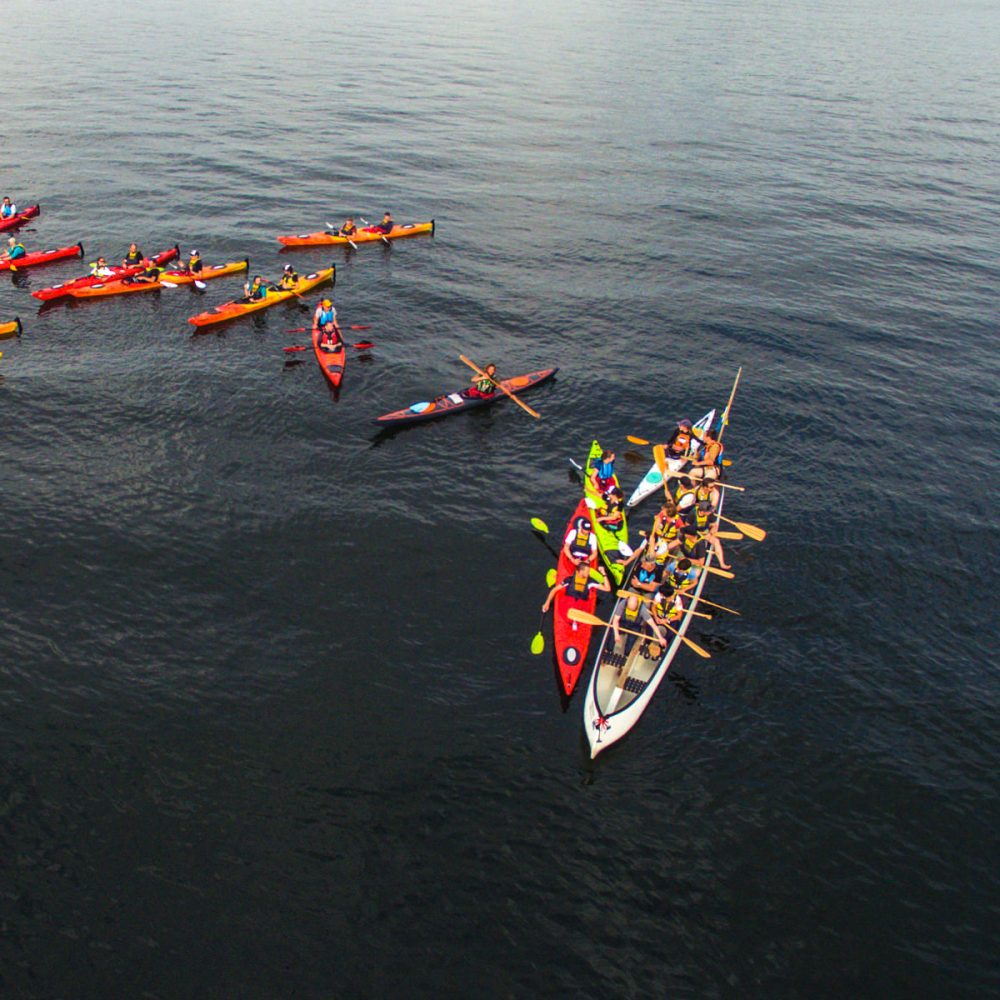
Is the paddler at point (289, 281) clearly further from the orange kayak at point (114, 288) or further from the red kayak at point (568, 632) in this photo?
the red kayak at point (568, 632)

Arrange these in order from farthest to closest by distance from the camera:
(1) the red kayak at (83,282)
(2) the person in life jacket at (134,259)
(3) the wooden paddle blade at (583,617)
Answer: (2) the person in life jacket at (134,259), (1) the red kayak at (83,282), (3) the wooden paddle blade at (583,617)

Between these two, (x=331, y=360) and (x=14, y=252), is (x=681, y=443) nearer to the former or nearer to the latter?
(x=331, y=360)

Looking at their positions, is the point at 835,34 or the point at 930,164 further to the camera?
the point at 835,34

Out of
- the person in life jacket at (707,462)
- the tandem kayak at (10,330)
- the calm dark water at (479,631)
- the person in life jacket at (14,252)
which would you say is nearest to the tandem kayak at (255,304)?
the calm dark water at (479,631)

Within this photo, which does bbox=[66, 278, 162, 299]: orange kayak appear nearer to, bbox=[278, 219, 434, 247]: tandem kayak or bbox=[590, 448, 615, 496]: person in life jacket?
bbox=[278, 219, 434, 247]: tandem kayak

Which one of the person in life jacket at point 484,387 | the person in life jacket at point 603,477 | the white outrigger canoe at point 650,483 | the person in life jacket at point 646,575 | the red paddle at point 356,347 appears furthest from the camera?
the red paddle at point 356,347

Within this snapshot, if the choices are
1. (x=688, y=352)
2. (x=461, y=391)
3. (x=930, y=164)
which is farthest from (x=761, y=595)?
(x=930, y=164)

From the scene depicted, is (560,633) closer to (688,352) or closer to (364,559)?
(364,559)

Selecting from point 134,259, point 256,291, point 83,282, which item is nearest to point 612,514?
point 256,291
